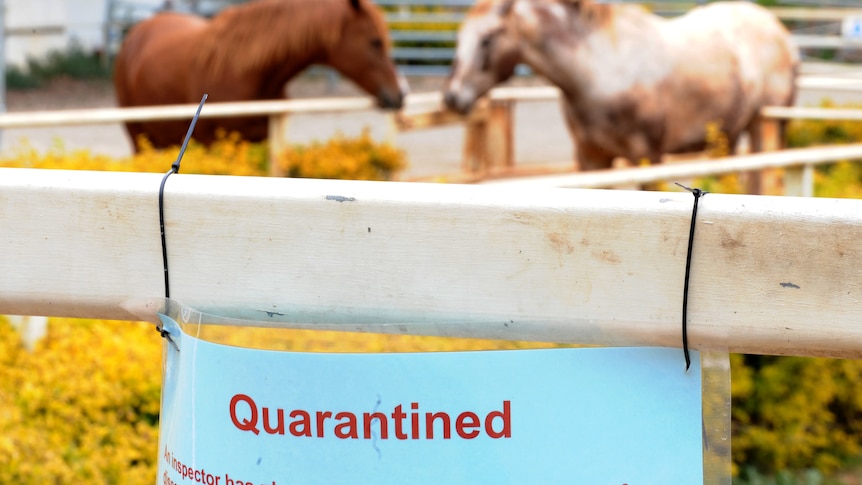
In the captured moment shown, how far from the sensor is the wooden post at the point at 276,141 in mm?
4875

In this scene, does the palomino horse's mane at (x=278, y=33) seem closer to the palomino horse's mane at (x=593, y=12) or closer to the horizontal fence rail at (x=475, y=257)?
the palomino horse's mane at (x=593, y=12)

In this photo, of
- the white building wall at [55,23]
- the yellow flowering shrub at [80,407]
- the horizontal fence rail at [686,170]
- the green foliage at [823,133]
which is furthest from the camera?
the white building wall at [55,23]

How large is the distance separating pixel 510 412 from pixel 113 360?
6.71 feet

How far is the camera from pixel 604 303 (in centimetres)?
79

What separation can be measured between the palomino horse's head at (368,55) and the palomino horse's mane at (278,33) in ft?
0.05

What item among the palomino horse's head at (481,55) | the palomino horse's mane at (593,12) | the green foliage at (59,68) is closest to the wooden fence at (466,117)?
the palomino horse's head at (481,55)

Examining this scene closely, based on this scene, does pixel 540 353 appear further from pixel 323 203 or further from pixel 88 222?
pixel 88 222

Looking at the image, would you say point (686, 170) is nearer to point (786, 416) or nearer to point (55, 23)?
point (786, 416)

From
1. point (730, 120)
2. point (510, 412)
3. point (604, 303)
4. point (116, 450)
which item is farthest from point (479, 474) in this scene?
point (730, 120)

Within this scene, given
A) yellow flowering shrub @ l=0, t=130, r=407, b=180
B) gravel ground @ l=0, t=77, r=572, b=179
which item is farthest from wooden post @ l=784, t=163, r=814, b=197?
gravel ground @ l=0, t=77, r=572, b=179

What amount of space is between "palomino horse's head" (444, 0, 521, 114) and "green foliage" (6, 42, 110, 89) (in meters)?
11.2

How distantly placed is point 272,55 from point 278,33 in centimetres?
12

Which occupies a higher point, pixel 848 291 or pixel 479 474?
pixel 848 291

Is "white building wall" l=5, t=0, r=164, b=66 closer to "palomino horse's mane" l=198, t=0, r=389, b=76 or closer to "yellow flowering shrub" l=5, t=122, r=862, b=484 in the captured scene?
"palomino horse's mane" l=198, t=0, r=389, b=76
